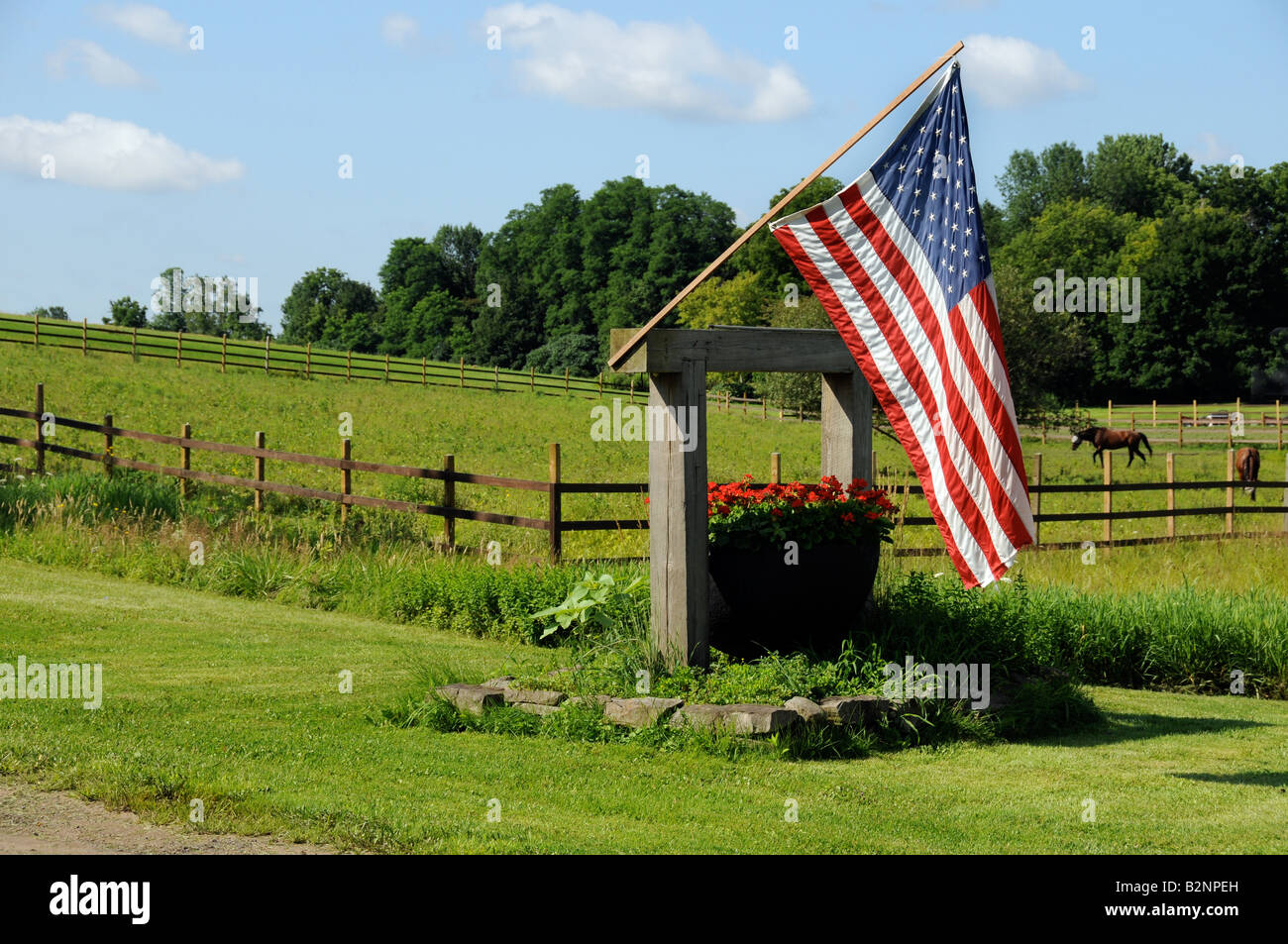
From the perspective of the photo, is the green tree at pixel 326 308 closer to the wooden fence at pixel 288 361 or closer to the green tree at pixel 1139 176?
the wooden fence at pixel 288 361

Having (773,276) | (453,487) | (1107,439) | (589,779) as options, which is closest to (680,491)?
(589,779)

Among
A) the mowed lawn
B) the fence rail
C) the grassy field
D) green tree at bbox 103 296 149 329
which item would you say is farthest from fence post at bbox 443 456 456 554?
green tree at bbox 103 296 149 329

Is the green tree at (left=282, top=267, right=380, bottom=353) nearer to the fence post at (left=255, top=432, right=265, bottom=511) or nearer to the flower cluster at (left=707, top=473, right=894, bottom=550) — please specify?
the fence post at (left=255, top=432, right=265, bottom=511)

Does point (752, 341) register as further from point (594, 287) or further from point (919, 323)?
point (594, 287)

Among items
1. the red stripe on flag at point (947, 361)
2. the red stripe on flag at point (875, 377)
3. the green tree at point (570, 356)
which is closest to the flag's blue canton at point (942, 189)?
the red stripe on flag at point (947, 361)

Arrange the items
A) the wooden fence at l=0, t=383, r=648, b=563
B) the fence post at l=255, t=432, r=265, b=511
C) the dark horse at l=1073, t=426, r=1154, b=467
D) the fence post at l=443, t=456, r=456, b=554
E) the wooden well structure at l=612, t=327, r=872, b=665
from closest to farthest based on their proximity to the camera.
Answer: the wooden well structure at l=612, t=327, r=872, b=665 → the wooden fence at l=0, t=383, r=648, b=563 → the fence post at l=443, t=456, r=456, b=554 → the fence post at l=255, t=432, r=265, b=511 → the dark horse at l=1073, t=426, r=1154, b=467

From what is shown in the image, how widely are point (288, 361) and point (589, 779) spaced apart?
44.9 metres

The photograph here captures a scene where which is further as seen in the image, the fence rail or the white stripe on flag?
the fence rail

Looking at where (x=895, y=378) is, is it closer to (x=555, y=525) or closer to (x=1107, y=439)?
(x=555, y=525)

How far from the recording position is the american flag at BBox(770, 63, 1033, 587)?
6.91 metres

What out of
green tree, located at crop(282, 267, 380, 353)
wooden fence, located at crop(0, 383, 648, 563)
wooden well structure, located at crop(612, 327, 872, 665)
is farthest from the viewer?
green tree, located at crop(282, 267, 380, 353)

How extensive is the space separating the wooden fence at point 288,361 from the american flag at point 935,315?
38410 millimetres

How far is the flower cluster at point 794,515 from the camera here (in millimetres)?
8250

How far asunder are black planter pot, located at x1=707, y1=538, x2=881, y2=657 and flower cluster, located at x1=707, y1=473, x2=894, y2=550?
68mm
